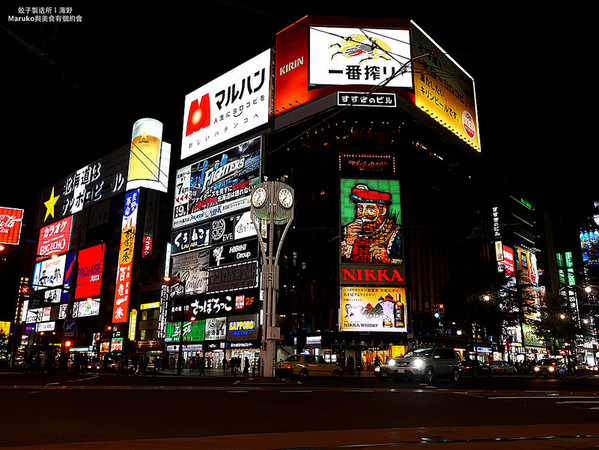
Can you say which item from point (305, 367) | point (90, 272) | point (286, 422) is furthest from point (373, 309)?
point (286, 422)

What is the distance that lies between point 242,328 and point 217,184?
1866 centimetres

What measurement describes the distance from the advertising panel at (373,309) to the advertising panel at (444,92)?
22.3 meters

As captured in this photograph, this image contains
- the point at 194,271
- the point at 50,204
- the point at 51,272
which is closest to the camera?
the point at 194,271

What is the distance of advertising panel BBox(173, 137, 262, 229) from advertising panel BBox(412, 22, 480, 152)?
20659mm

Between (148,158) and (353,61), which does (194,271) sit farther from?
(353,61)

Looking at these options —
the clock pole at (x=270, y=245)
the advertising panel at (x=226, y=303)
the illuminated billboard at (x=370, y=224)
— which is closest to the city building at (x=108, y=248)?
the advertising panel at (x=226, y=303)

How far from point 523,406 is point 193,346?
55.3m

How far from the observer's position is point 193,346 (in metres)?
62.0

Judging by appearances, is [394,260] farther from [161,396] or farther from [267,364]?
[161,396]

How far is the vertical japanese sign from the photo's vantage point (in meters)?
69.1

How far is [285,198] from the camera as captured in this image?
87.2 ft

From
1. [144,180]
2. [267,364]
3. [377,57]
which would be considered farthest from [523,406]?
[144,180]

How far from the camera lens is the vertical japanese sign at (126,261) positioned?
69.1m

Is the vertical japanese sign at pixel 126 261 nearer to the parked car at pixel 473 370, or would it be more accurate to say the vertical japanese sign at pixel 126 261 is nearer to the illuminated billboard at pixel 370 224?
the illuminated billboard at pixel 370 224
